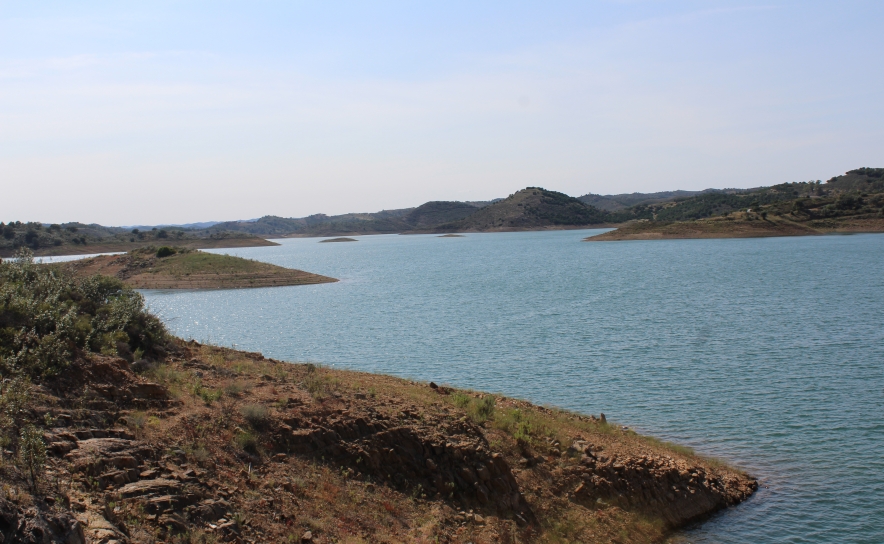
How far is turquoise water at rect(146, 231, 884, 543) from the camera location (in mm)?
14297

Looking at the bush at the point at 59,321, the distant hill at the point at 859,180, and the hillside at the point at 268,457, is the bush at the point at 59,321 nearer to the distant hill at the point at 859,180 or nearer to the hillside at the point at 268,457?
the hillside at the point at 268,457

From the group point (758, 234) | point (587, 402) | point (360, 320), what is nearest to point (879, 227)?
point (758, 234)

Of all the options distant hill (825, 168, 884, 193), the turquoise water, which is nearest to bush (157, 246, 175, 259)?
the turquoise water

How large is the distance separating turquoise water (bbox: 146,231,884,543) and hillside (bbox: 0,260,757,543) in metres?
1.84

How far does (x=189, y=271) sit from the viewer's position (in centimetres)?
6588

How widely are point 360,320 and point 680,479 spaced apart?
27.3m

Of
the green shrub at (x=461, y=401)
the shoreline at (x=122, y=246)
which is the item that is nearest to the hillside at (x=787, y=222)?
the shoreline at (x=122, y=246)

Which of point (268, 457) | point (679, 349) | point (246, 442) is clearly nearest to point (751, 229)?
point (679, 349)

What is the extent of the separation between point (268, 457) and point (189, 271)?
2343 inches

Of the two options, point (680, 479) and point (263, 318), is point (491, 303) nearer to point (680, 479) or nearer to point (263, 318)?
point (263, 318)

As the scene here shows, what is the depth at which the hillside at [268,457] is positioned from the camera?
835 centimetres

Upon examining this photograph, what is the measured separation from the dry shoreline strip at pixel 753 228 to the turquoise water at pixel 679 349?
54.4 m

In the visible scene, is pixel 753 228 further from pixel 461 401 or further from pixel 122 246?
pixel 461 401

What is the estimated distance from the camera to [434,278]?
6525 cm
